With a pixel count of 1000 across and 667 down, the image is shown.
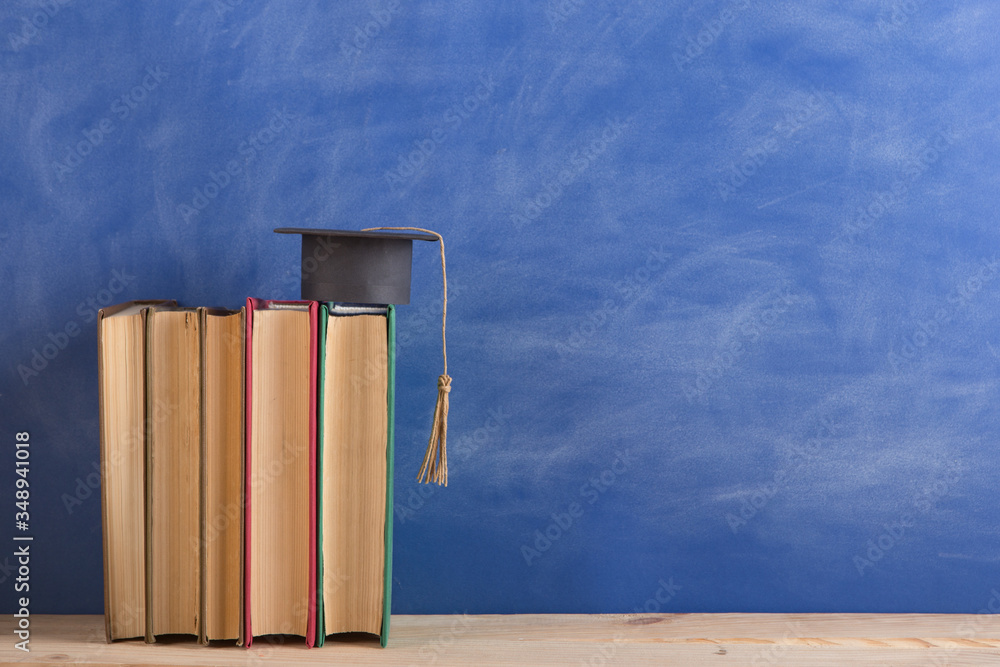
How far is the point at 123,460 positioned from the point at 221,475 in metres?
0.12

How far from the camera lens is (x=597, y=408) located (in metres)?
1.12

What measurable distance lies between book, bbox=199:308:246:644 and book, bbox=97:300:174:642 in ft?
0.24

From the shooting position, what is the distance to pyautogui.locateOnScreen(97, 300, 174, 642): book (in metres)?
Result: 0.90

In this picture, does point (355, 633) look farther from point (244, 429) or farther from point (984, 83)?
point (984, 83)

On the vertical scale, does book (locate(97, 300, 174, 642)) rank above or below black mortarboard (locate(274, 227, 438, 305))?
below

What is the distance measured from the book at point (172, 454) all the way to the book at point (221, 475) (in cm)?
1

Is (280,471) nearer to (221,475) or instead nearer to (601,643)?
(221,475)

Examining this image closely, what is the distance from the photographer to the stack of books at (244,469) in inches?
35.0

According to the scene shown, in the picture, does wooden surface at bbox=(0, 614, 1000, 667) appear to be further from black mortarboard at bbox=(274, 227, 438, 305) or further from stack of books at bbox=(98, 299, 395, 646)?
black mortarboard at bbox=(274, 227, 438, 305)

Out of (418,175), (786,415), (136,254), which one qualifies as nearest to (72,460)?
(136,254)

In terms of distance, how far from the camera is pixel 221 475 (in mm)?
902

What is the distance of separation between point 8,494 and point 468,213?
798 millimetres

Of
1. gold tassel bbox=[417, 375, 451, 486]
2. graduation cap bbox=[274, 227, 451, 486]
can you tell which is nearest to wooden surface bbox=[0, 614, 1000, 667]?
gold tassel bbox=[417, 375, 451, 486]

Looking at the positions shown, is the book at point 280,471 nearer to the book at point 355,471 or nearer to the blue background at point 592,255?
the book at point 355,471
